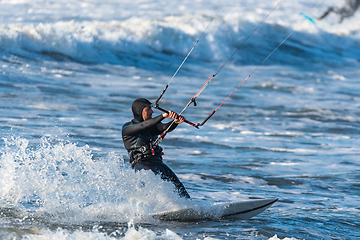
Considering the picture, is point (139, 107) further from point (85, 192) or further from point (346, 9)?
point (346, 9)

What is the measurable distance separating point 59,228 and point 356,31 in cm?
2993

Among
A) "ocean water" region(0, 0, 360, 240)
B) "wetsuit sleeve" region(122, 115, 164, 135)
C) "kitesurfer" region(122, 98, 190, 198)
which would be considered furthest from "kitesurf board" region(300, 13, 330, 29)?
"wetsuit sleeve" region(122, 115, 164, 135)

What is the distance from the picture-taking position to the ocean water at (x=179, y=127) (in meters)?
5.58

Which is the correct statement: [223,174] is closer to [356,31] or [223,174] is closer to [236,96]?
[236,96]

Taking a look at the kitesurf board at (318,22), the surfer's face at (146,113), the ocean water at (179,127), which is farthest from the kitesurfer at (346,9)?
the surfer's face at (146,113)

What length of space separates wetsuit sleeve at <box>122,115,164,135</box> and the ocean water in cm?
47

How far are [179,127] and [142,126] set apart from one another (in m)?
6.07

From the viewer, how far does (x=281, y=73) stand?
21.5 meters

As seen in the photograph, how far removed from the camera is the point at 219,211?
19.0ft

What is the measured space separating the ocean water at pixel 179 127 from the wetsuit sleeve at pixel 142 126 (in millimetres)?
470

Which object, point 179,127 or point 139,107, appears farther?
point 179,127

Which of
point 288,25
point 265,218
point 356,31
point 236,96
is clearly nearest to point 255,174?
point 265,218

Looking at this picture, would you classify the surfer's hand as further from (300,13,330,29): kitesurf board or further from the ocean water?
(300,13,330,29): kitesurf board

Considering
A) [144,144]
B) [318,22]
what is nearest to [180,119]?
[144,144]
